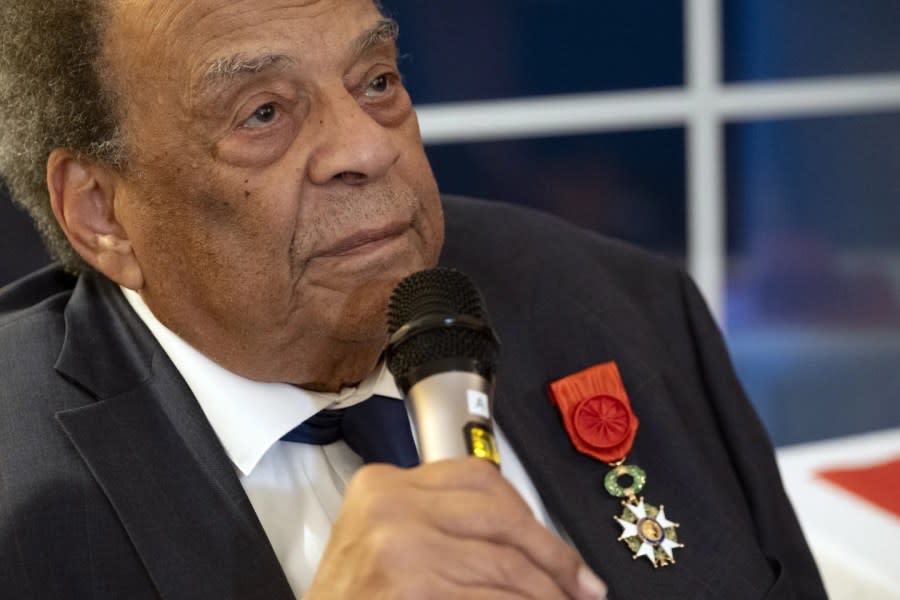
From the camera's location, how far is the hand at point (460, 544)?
3.30 ft

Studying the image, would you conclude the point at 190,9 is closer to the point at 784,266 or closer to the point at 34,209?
the point at 34,209

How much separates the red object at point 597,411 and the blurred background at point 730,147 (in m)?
1.61

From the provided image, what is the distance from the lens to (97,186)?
157 cm

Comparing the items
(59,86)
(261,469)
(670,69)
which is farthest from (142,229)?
(670,69)

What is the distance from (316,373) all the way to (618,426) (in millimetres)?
438

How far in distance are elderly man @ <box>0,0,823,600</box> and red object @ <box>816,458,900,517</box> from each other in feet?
2.73

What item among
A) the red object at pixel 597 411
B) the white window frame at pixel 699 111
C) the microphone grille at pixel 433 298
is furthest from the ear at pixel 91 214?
the white window frame at pixel 699 111

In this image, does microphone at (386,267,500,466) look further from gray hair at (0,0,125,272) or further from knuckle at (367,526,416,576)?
gray hair at (0,0,125,272)

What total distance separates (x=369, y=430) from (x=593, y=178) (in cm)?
211

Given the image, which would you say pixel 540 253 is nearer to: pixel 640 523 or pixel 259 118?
pixel 640 523

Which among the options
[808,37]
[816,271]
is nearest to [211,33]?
[808,37]

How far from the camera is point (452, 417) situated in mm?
1043

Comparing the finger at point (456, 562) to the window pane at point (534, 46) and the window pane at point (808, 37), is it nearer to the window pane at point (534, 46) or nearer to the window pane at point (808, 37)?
the window pane at point (534, 46)

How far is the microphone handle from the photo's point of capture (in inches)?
40.9
